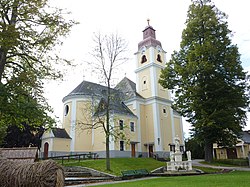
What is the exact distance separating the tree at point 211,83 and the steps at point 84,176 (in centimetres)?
1055

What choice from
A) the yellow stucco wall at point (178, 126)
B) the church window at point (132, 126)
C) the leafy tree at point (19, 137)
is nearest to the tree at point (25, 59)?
the leafy tree at point (19, 137)

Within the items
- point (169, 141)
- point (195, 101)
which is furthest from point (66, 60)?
point (169, 141)

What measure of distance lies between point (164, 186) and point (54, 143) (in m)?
22.4

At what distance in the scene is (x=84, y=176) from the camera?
59.3ft

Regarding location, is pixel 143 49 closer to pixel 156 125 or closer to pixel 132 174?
pixel 156 125

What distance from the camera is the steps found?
47.5 ft

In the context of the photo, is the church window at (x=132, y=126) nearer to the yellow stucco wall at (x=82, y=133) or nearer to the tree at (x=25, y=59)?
the yellow stucco wall at (x=82, y=133)

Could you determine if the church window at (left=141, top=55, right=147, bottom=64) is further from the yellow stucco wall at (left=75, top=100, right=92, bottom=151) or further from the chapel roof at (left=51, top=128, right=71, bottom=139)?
the chapel roof at (left=51, top=128, right=71, bottom=139)

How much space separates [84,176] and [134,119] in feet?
56.5

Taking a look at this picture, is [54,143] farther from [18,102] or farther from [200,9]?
[200,9]

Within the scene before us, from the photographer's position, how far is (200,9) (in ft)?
85.8

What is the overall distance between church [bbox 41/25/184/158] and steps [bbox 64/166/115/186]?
10.4m

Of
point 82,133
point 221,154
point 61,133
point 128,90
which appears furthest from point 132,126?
point 221,154

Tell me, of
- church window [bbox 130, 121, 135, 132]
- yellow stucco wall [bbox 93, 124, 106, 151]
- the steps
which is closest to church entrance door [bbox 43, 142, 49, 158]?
yellow stucco wall [bbox 93, 124, 106, 151]
